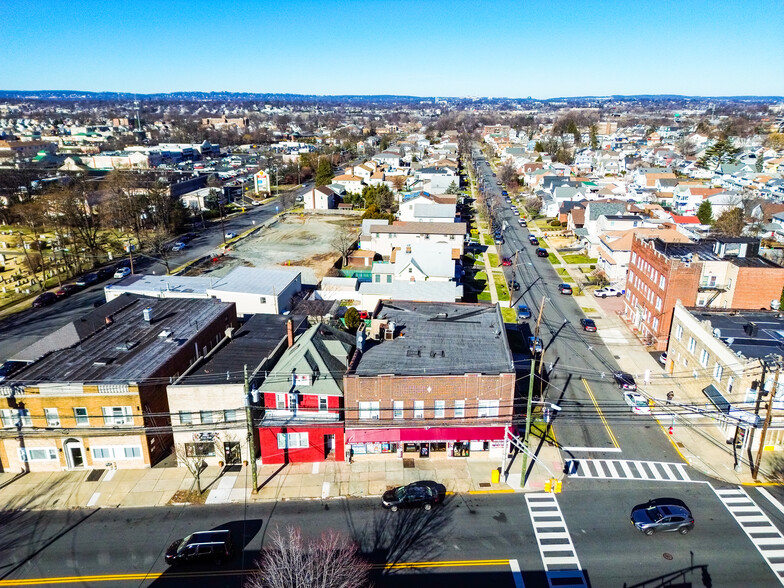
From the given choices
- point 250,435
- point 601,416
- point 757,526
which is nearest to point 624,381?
point 601,416

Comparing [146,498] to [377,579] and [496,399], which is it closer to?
[377,579]

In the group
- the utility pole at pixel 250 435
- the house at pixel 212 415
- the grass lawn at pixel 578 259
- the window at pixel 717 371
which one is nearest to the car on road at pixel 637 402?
the window at pixel 717 371

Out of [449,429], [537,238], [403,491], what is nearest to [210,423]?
[403,491]

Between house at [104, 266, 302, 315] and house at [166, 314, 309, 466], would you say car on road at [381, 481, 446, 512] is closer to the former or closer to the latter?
house at [166, 314, 309, 466]

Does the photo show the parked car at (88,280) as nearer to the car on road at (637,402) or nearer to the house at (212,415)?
the house at (212,415)

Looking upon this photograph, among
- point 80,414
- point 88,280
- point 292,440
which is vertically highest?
point 80,414

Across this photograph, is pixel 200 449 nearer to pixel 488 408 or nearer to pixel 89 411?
pixel 89 411

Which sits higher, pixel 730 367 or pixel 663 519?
pixel 730 367
